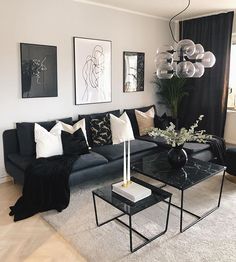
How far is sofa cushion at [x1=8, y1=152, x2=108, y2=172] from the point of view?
3.25 m

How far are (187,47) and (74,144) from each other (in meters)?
1.83

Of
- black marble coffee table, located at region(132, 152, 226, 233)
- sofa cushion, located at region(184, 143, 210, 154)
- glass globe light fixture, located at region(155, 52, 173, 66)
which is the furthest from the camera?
sofa cushion, located at region(184, 143, 210, 154)

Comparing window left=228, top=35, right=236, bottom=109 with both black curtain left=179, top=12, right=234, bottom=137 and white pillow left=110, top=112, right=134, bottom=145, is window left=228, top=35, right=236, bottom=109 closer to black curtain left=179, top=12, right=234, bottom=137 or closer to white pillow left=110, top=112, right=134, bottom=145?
black curtain left=179, top=12, right=234, bottom=137

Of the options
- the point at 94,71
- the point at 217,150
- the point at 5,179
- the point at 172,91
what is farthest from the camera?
the point at 172,91

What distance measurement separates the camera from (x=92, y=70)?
172 inches

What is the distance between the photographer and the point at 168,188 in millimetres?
3580

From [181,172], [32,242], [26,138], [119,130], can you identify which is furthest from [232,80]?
[32,242]

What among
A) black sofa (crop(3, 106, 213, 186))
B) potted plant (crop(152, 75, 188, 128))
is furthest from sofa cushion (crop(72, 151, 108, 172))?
potted plant (crop(152, 75, 188, 128))

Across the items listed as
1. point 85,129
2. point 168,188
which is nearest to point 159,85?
point 85,129

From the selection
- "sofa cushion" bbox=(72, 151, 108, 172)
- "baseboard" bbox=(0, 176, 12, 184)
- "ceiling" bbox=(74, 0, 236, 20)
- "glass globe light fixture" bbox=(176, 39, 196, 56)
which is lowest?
"baseboard" bbox=(0, 176, 12, 184)

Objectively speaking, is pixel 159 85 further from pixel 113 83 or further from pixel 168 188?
pixel 168 188

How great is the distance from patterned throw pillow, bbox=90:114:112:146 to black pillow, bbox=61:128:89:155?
0.46 metres

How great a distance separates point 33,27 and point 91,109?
1526 mm

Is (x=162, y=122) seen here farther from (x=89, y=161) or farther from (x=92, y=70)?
(x=89, y=161)
